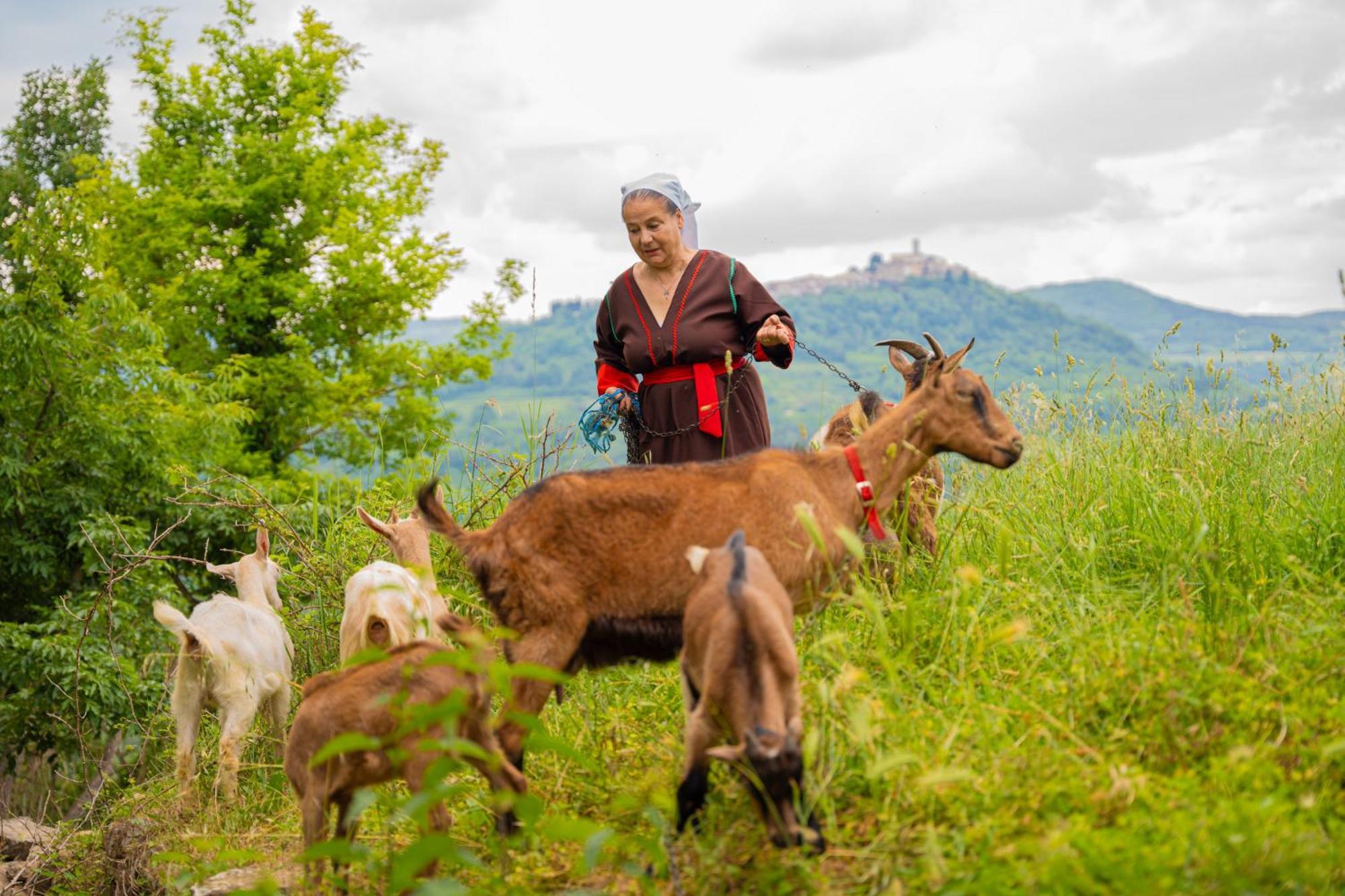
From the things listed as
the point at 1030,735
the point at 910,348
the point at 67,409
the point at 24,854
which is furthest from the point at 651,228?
the point at 67,409

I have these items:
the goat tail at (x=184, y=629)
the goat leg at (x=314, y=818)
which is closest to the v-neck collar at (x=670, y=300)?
the goat leg at (x=314, y=818)

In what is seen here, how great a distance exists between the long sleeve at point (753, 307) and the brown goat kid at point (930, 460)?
0.54 metres

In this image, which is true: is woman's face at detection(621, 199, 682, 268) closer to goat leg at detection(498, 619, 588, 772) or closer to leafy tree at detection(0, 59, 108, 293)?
goat leg at detection(498, 619, 588, 772)

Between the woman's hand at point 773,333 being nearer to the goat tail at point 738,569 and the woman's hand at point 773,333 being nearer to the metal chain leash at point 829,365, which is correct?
the metal chain leash at point 829,365

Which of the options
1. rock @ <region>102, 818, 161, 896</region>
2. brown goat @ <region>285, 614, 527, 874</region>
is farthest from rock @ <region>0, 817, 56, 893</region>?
brown goat @ <region>285, 614, 527, 874</region>

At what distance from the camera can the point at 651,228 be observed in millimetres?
5859

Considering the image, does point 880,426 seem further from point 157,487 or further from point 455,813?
point 157,487

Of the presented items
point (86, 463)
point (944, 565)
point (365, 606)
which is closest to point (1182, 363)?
point (944, 565)

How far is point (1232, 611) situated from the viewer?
16.0ft

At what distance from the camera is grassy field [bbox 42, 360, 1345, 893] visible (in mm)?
3338

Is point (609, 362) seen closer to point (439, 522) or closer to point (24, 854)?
point (439, 522)

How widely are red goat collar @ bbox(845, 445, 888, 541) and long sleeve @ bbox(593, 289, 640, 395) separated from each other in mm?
1983

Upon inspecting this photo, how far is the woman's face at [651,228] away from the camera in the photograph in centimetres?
585

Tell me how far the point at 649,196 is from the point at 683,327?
0.65 m
